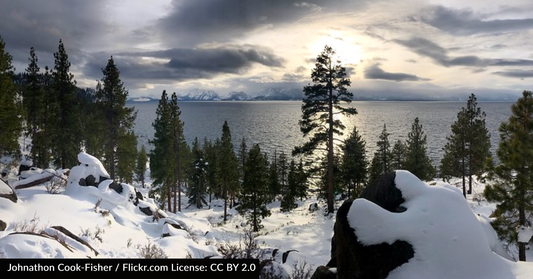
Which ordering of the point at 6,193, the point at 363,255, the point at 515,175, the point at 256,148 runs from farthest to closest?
the point at 256,148
the point at 515,175
the point at 6,193
the point at 363,255

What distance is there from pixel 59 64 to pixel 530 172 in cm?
3645

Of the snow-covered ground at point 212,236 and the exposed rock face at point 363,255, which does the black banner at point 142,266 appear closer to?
the snow-covered ground at point 212,236

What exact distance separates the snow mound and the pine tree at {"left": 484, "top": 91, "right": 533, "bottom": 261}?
→ 9.30m

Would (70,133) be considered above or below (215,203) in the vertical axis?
above

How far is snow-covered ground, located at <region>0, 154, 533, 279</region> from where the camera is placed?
5.76 metres

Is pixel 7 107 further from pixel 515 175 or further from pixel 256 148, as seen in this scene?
pixel 515 175

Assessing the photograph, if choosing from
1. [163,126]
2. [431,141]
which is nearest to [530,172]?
[163,126]

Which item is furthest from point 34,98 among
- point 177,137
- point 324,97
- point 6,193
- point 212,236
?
point 324,97

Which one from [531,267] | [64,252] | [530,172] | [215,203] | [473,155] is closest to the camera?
[531,267]

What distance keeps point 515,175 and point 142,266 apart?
54.5 feet

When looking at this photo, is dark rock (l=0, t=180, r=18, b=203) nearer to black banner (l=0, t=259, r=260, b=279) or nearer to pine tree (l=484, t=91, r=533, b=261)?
black banner (l=0, t=259, r=260, b=279)

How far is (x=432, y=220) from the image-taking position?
6113 millimetres

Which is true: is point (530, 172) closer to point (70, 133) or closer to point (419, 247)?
point (419, 247)

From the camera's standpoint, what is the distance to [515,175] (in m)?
13.5
